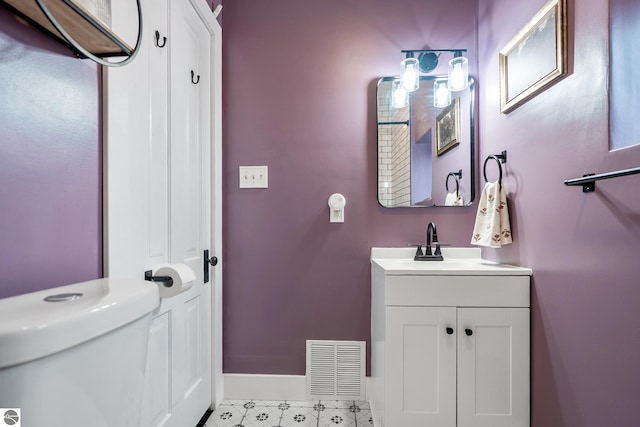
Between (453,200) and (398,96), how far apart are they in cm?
67

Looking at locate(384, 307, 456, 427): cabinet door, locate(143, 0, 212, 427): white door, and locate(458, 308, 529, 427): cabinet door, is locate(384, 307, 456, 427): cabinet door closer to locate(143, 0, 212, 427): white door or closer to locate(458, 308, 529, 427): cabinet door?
locate(458, 308, 529, 427): cabinet door

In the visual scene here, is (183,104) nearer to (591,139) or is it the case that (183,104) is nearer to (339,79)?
(339,79)

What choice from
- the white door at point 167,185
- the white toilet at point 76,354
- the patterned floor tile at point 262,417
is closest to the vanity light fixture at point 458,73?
the white door at point 167,185

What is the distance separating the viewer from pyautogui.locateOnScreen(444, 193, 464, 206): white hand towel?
173 cm

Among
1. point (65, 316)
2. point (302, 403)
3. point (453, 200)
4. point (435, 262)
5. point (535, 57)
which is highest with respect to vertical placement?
point (535, 57)

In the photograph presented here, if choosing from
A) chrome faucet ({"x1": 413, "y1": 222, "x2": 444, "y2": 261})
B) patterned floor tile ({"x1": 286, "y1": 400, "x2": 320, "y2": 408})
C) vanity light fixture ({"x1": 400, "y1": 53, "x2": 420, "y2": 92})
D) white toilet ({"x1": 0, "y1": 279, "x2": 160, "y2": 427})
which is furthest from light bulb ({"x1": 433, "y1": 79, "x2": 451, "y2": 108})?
patterned floor tile ({"x1": 286, "y1": 400, "x2": 320, "y2": 408})

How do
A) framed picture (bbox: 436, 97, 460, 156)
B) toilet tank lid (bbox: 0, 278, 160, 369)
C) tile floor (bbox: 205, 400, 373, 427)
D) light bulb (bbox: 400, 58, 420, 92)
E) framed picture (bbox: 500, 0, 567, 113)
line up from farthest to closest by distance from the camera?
framed picture (bbox: 436, 97, 460, 156)
light bulb (bbox: 400, 58, 420, 92)
tile floor (bbox: 205, 400, 373, 427)
framed picture (bbox: 500, 0, 567, 113)
toilet tank lid (bbox: 0, 278, 160, 369)

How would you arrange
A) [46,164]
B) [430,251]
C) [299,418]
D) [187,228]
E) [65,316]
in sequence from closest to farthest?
1. [65,316]
2. [46,164]
3. [187,228]
4. [299,418]
5. [430,251]

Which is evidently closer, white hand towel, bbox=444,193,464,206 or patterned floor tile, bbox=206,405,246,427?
patterned floor tile, bbox=206,405,246,427

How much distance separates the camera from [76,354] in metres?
0.50

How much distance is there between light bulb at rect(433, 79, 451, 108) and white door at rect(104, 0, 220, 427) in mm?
1264

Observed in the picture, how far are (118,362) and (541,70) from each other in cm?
164

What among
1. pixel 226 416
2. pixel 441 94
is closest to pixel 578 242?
pixel 441 94

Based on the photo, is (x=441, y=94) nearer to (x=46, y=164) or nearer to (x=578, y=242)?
(x=578, y=242)
